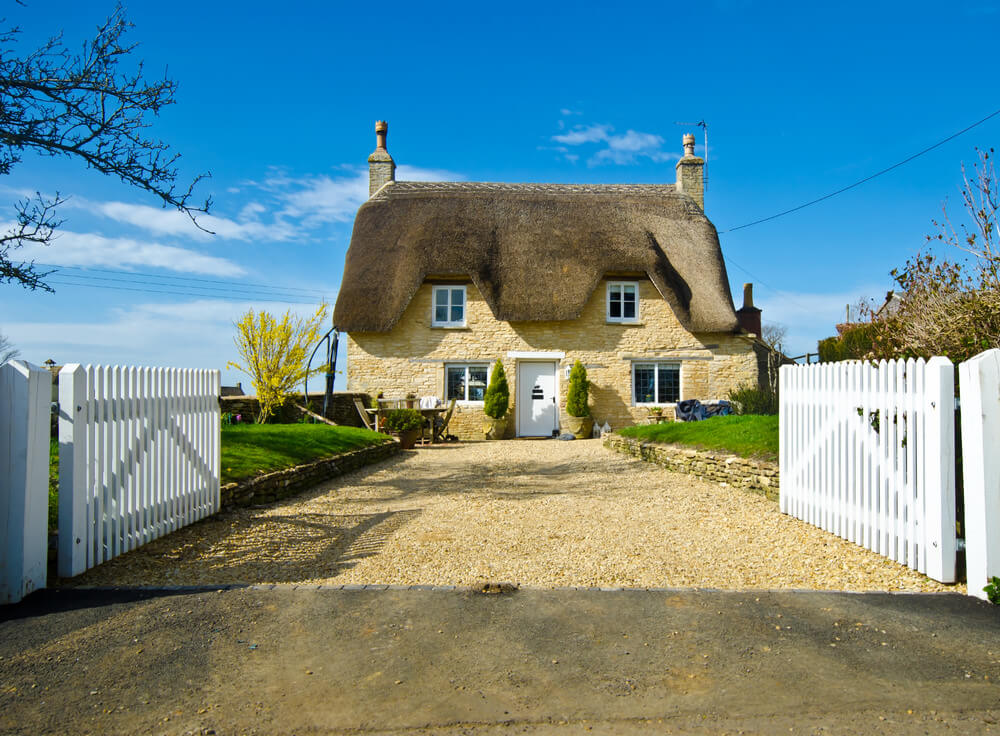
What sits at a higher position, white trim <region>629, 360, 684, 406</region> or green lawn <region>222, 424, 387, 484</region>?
white trim <region>629, 360, 684, 406</region>

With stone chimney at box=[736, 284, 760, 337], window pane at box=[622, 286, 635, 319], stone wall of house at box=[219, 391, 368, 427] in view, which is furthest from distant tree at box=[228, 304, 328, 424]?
stone chimney at box=[736, 284, 760, 337]

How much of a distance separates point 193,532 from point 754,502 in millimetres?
5828

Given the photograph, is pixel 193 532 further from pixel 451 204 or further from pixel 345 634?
pixel 451 204

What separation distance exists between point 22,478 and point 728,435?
8.88 m

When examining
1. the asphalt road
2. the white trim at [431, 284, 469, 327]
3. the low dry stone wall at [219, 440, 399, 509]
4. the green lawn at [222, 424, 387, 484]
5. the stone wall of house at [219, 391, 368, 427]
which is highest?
the white trim at [431, 284, 469, 327]

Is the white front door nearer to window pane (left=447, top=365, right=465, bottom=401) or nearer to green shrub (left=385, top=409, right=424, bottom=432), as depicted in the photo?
window pane (left=447, top=365, right=465, bottom=401)

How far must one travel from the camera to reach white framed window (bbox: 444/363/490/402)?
763 inches

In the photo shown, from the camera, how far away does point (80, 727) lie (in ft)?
8.53

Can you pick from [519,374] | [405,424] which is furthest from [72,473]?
[519,374]

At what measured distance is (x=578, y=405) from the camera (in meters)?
18.5

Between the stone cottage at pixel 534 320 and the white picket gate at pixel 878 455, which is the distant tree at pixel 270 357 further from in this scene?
the white picket gate at pixel 878 455

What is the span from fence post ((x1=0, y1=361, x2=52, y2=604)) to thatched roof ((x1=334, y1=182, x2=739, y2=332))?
1453 cm

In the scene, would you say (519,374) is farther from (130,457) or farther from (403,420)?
(130,457)

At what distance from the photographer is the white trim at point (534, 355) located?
756 inches
